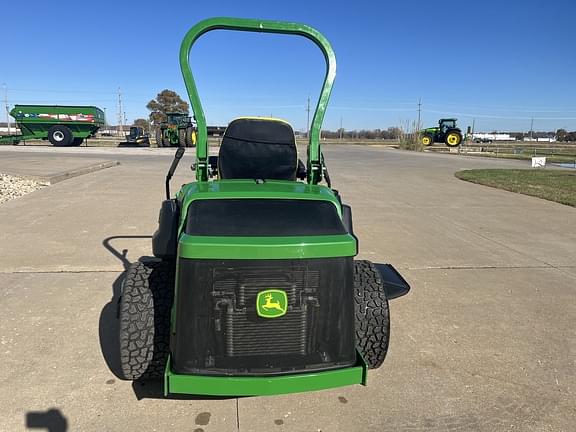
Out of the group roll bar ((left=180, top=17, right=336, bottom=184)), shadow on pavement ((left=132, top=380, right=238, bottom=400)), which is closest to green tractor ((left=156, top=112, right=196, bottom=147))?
roll bar ((left=180, top=17, right=336, bottom=184))

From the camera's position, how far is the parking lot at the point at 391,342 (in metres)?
2.31

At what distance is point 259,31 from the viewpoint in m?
3.15

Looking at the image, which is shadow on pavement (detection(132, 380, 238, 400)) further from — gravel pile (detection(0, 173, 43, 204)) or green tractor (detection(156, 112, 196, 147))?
green tractor (detection(156, 112, 196, 147))

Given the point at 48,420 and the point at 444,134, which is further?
the point at 444,134

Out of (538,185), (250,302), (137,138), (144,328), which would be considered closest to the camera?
(250,302)

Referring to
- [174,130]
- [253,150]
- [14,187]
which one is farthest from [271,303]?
[174,130]

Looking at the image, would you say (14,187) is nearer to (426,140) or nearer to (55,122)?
(55,122)

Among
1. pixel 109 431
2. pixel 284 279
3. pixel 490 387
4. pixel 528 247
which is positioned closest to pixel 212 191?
pixel 284 279

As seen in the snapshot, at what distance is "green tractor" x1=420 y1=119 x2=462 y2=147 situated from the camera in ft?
122

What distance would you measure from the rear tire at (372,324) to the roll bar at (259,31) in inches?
42.6

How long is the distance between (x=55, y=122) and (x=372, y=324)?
31.1m

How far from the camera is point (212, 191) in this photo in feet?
7.99

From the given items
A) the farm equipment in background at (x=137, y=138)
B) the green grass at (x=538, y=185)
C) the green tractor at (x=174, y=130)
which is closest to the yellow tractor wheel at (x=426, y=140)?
the green tractor at (x=174, y=130)

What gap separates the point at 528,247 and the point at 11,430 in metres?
6.09
